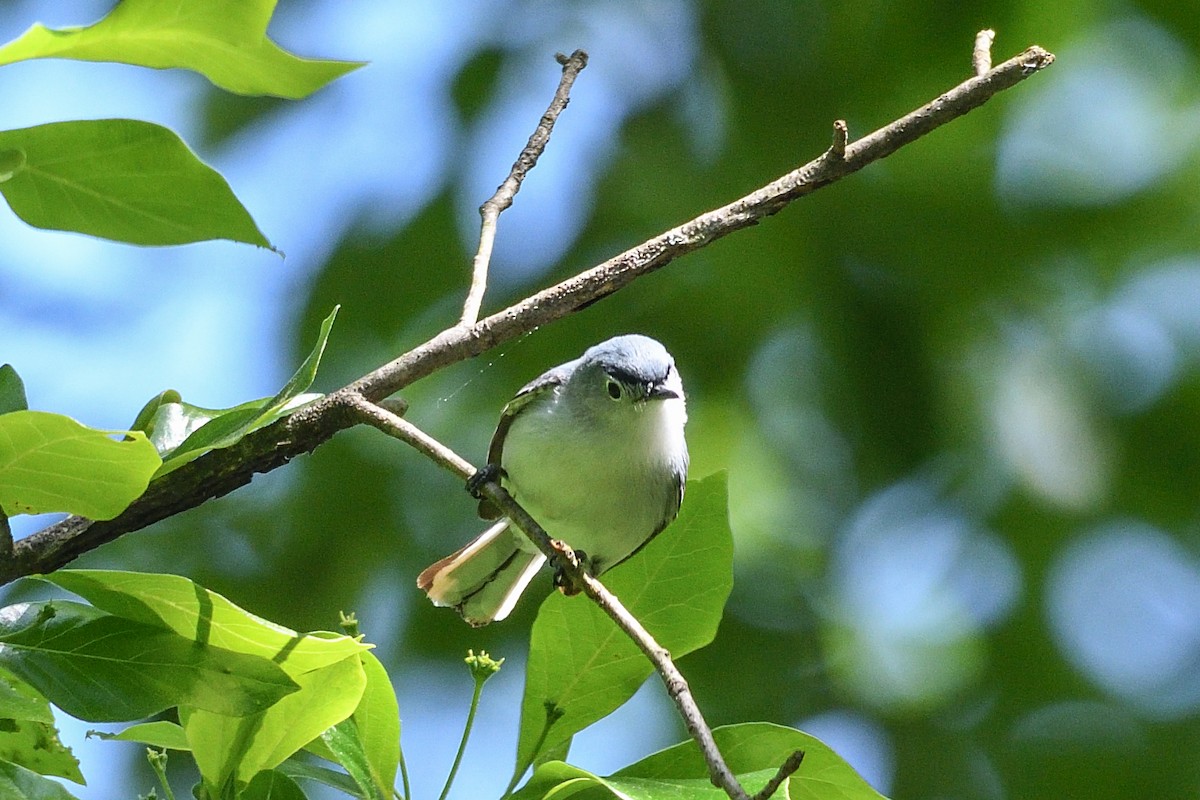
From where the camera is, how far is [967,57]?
4262 mm

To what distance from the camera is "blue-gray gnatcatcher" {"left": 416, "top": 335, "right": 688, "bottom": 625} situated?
2.45 meters

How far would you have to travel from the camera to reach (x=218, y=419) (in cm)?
125

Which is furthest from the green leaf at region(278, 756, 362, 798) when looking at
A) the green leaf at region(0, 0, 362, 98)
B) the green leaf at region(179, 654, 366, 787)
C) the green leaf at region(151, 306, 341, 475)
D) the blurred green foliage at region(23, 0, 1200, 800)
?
the blurred green foliage at region(23, 0, 1200, 800)

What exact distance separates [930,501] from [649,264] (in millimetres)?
3177

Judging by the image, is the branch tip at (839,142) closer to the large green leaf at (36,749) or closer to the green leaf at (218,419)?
the green leaf at (218,419)

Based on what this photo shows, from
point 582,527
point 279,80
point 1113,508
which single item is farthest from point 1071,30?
point 279,80

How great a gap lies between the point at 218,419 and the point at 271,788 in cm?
45

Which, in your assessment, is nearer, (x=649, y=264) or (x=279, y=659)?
(x=279, y=659)

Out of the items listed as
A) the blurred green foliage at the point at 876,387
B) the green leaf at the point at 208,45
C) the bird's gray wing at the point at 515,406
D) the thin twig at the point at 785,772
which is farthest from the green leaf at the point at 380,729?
the blurred green foliage at the point at 876,387

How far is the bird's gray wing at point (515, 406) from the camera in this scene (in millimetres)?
2602

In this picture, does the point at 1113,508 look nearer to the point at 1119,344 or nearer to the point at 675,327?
the point at 1119,344

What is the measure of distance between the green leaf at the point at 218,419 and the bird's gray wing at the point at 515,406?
1203 millimetres

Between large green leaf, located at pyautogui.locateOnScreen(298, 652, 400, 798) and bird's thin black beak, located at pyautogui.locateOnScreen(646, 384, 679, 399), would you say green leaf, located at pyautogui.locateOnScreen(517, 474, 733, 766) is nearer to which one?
large green leaf, located at pyautogui.locateOnScreen(298, 652, 400, 798)

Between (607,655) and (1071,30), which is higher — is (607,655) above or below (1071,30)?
below
